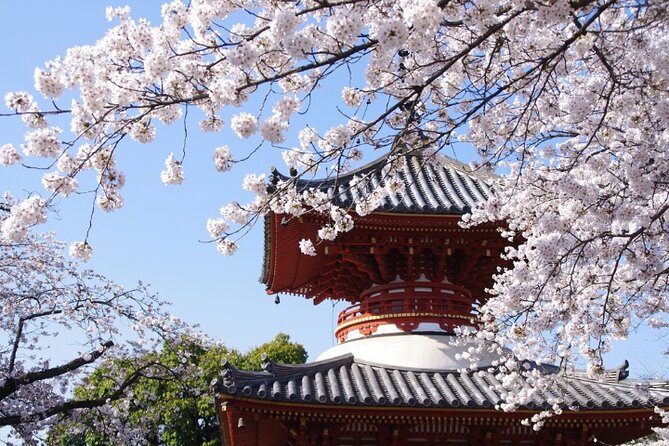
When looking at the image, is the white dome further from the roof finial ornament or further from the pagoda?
the roof finial ornament

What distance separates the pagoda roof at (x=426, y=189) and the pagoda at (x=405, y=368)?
0.09 ft

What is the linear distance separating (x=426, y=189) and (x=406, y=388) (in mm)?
2844

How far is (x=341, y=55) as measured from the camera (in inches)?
166

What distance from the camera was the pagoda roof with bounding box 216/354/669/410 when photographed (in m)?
7.85

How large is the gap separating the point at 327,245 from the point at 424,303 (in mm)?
1510

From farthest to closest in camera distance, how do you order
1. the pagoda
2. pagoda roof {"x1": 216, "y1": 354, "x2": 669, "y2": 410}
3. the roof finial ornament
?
the roof finial ornament, the pagoda, pagoda roof {"x1": 216, "y1": 354, "x2": 669, "y2": 410}

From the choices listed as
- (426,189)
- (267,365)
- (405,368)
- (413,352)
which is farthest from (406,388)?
(426,189)

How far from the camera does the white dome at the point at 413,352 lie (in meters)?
9.07

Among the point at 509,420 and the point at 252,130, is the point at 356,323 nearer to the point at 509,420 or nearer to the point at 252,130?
the point at 509,420

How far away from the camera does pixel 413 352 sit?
916 centimetres

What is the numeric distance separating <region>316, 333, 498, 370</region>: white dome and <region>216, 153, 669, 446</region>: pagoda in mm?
17

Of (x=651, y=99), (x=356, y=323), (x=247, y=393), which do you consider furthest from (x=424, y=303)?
(x=651, y=99)

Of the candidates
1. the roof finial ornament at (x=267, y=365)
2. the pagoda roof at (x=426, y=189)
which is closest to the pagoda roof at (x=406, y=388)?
the roof finial ornament at (x=267, y=365)

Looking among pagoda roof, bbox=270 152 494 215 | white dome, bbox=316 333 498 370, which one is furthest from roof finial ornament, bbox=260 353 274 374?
pagoda roof, bbox=270 152 494 215
